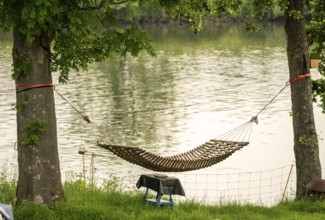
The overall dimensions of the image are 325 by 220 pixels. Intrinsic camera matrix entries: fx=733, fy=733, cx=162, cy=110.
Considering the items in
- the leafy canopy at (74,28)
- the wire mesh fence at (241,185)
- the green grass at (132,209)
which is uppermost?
the leafy canopy at (74,28)

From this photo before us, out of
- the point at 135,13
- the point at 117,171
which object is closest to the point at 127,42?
the point at 117,171

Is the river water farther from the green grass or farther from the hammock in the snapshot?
the green grass

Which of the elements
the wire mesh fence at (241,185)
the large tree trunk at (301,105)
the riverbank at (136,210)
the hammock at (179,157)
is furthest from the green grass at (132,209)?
the wire mesh fence at (241,185)

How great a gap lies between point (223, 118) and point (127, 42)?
21.3 meters

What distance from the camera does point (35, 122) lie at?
10.8 metres

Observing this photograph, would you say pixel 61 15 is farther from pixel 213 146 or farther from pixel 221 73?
pixel 221 73

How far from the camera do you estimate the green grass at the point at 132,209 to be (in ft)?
34.8

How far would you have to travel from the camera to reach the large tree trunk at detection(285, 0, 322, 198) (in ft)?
43.4

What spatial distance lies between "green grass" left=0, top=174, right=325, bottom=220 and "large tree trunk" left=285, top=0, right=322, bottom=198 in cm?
109

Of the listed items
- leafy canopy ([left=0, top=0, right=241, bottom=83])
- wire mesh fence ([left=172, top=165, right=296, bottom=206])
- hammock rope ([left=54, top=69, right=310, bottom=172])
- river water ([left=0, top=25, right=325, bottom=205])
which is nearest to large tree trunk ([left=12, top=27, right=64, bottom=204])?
leafy canopy ([left=0, top=0, right=241, bottom=83])

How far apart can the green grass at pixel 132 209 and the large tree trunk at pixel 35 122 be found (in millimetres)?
290

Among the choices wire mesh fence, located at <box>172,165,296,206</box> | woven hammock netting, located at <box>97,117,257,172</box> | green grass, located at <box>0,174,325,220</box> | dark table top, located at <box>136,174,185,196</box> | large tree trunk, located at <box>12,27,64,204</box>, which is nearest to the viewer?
green grass, located at <box>0,174,325,220</box>

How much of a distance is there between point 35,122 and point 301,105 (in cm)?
501

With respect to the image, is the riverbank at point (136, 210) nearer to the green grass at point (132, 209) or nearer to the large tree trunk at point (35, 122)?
the green grass at point (132, 209)
